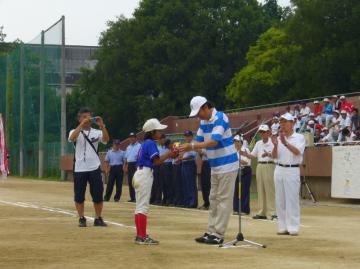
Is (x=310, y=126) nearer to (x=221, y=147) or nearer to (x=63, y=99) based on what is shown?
(x=221, y=147)

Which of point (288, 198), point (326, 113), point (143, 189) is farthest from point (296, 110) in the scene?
point (143, 189)

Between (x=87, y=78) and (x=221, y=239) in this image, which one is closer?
(x=221, y=239)

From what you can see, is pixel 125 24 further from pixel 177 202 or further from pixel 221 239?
pixel 221 239

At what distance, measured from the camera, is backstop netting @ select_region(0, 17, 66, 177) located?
60.9 m

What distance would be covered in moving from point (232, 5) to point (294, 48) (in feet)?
35.6

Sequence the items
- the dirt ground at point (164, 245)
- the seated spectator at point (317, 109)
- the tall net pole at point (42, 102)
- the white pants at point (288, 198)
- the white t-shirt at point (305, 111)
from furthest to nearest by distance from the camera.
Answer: the tall net pole at point (42, 102)
the white t-shirt at point (305, 111)
the seated spectator at point (317, 109)
the white pants at point (288, 198)
the dirt ground at point (164, 245)

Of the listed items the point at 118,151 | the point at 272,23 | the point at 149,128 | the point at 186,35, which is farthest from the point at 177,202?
the point at 272,23

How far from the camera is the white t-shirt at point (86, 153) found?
17.0 metres

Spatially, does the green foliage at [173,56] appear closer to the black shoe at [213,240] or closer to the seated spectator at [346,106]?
the seated spectator at [346,106]

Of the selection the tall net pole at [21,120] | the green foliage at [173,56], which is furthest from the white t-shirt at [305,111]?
the tall net pole at [21,120]

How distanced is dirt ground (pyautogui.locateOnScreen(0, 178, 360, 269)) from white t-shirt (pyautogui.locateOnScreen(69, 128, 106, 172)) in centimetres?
107

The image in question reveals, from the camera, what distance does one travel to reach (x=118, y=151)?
28984mm

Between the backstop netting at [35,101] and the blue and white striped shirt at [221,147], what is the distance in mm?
43667

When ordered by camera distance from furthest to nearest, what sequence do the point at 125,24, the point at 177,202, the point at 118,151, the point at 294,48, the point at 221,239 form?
the point at 125,24 → the point at 294,48 → the point at 118,151 → the point at 177,202 → the point at 221,239
